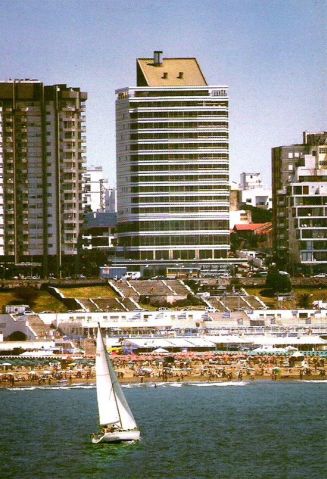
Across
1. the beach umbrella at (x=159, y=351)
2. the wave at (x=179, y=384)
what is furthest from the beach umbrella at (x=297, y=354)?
the wave at (x=179, y=384)

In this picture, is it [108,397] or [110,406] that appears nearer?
[108,397]

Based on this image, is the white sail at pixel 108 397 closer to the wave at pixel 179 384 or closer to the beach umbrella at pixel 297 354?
the wave at pixel 179 384

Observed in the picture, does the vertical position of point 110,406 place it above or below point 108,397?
below

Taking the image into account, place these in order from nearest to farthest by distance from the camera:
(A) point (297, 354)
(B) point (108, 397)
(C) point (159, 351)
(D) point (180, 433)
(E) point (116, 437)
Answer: (B) point (108, 397) < (E) point (116, 437) < (D) point (180, 433) < (A) point (297, 354) < (C) point (159, 351)

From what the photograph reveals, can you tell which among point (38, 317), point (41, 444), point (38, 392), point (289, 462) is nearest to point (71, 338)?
point (38, 317)

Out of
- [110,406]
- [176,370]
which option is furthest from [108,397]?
[176,370]

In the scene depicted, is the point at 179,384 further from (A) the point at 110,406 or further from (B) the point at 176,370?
(A) the point at 110,406

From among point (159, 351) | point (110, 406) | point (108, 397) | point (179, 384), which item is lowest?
point (179, 384)

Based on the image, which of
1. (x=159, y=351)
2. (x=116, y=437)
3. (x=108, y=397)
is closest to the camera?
(x=108, y=397)
